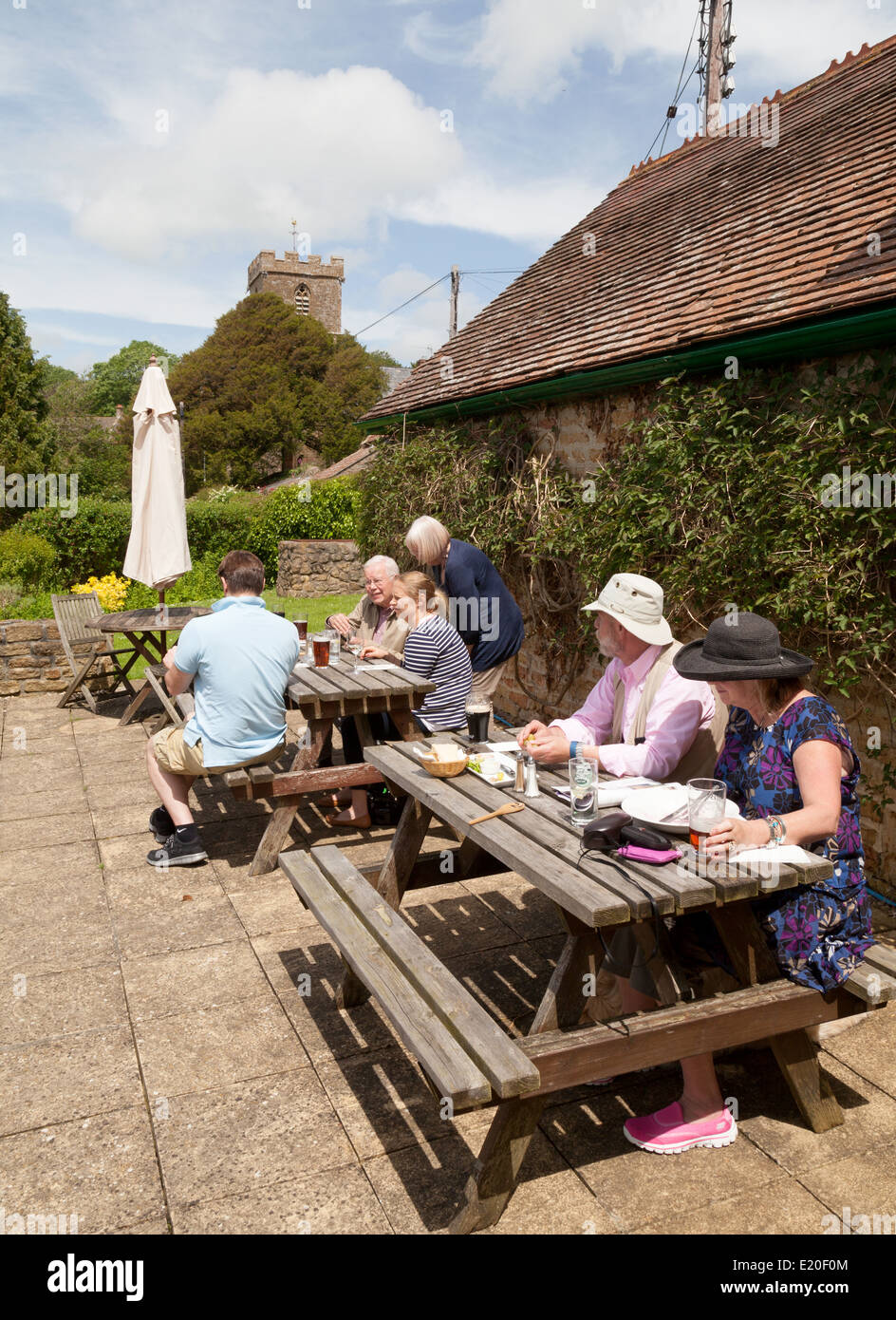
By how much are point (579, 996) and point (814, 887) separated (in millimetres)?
803

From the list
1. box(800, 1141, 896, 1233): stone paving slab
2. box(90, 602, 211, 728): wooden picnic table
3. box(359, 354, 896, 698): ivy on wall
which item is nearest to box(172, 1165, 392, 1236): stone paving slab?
box(800, 1141, 896, 1233): stone paving slab

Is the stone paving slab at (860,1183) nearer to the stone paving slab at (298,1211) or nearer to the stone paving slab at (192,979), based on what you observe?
the stone paving slab at (298,1211)

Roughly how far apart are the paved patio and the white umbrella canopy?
155 inches

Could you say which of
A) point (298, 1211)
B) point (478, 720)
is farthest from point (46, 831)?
point (298, 1211)

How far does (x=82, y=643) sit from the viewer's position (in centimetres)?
970

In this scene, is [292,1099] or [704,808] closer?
[704,808]

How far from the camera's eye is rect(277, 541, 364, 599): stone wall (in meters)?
18.7

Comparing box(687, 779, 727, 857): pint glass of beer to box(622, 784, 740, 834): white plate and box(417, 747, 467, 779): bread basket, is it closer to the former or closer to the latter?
box(622, 784, 740, 834): white plate

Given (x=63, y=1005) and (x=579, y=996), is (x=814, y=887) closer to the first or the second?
(x=579, y=996)

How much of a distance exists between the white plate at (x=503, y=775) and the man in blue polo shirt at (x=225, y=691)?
5.97ft

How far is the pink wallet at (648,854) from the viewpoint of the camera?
2.82 metres

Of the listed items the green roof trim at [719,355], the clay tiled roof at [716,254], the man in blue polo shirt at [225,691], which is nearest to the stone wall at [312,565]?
the clay tiled roof at [716,254]
